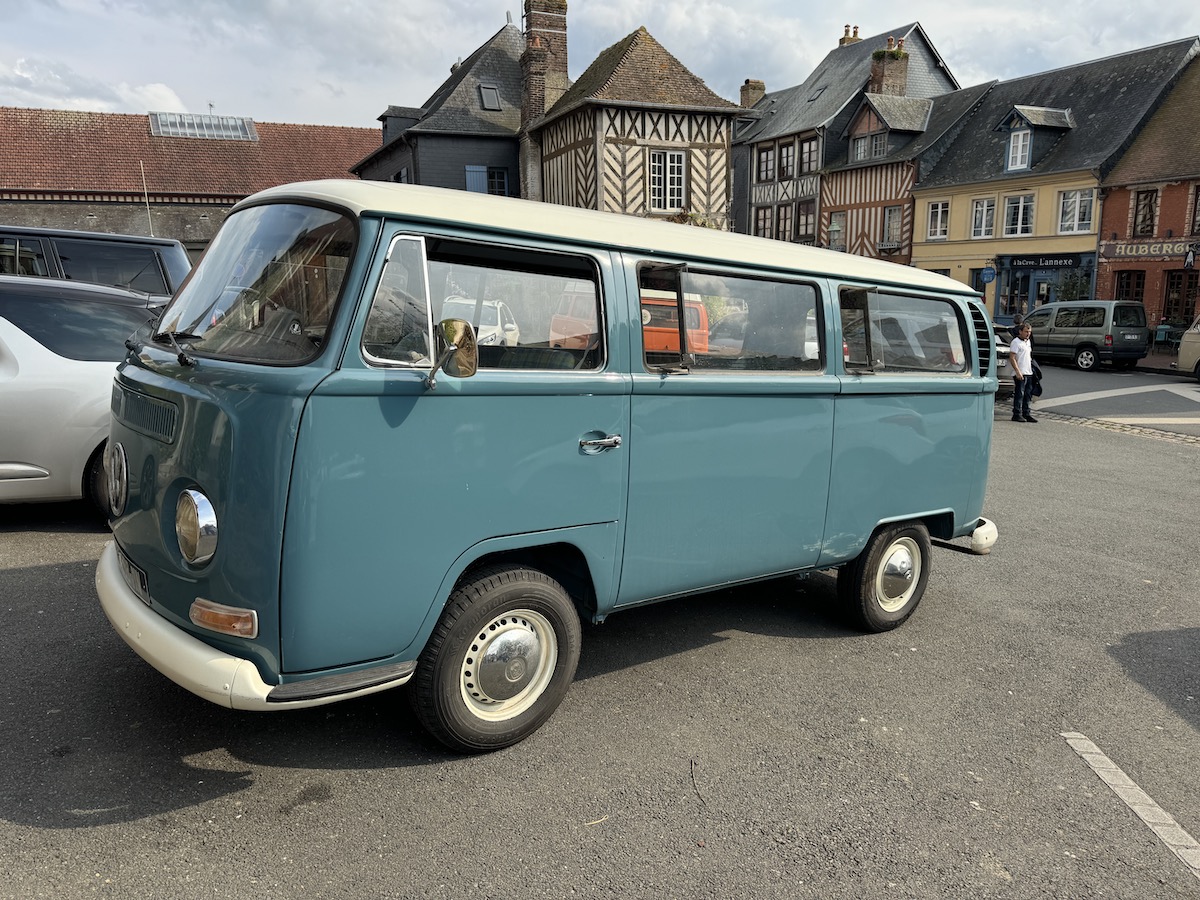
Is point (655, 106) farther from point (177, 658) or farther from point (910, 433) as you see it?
point (177, 658)

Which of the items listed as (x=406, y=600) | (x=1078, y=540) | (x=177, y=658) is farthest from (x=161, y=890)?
(x=1078, y=540)

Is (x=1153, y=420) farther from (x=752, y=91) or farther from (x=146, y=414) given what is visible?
(x=752, y=91)

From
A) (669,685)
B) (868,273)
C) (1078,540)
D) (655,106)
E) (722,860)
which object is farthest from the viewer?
(655,106)

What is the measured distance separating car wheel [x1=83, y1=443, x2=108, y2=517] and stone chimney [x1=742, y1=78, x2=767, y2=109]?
1902 inches

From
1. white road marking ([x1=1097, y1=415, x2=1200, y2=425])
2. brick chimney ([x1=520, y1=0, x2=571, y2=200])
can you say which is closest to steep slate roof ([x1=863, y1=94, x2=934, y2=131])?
brick chimney ([x1=520, y1=0, x2=571, y2=200])

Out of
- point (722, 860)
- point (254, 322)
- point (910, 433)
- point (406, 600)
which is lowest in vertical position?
point (722, 860)

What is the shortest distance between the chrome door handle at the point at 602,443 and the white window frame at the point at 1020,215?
121 feet

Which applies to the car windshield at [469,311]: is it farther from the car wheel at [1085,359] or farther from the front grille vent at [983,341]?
the car wheel at [1085,359]

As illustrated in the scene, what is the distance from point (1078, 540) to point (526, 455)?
19.5 feet

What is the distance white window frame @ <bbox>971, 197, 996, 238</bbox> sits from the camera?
36594 millimetres

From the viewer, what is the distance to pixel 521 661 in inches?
140

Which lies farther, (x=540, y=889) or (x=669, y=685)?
(x=669, y=685)

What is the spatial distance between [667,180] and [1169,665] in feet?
87.8

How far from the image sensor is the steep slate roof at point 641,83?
92.5 ft
